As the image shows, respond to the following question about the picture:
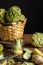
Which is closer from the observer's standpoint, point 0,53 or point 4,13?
point 0,53

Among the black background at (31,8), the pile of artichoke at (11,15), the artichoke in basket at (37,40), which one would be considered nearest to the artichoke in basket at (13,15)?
the pile of artichoke at (11,15)

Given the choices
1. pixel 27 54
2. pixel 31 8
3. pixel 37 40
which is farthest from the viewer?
pixel 31 8

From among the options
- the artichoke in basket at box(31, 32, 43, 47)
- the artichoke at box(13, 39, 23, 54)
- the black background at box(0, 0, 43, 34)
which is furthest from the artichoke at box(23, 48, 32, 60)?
the black background at box(0, 0, 43, 34)

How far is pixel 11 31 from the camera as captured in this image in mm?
1626

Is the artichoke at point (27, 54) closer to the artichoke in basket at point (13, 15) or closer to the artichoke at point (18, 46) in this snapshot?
the artichoke at point (18, 46)

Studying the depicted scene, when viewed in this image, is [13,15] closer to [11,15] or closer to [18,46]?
[11,15]

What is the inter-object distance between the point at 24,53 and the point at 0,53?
0.14m

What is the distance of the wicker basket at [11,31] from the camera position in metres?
1.61

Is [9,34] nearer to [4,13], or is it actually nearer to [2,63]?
[4,13]

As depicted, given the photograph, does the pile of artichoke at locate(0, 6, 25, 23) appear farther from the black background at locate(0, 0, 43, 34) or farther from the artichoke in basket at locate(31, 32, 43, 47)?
the black background at locate(0, 0, 43, 34)

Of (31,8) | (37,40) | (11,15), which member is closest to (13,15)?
(11,15)

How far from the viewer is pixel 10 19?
5.25 ft

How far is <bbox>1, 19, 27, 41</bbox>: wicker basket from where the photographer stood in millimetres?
1613

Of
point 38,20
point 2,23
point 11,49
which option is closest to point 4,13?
point 2,23
